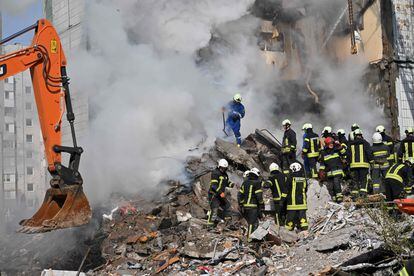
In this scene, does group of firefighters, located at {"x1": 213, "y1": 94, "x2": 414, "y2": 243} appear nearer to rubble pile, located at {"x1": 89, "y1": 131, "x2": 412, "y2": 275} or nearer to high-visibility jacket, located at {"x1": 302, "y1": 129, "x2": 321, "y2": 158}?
high-visibility jacket, located at {"x1": 302, "y1": 129, "x2": 321, "y2": 158}

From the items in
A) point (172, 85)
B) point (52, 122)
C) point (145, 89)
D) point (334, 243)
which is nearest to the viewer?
point (52, 122)

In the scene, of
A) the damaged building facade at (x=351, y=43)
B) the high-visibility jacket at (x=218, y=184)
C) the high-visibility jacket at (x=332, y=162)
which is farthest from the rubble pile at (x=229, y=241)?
the damaged building facade at (x=351, y=43)

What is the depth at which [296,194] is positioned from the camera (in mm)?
10516

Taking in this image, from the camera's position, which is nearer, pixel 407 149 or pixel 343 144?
pixel 407 149

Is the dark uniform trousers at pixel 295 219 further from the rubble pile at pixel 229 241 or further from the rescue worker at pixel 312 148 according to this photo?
the rescue worker at pixel 312 148

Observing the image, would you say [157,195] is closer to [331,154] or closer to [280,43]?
[331,154]

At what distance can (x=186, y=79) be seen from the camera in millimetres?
15492

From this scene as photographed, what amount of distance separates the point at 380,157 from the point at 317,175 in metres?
1.51

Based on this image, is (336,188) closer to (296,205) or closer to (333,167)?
(333,167)

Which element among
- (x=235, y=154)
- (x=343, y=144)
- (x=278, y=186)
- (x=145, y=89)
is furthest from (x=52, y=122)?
(x=343, y=144)

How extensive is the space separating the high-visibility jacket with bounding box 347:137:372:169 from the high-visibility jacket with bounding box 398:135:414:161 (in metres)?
1.15

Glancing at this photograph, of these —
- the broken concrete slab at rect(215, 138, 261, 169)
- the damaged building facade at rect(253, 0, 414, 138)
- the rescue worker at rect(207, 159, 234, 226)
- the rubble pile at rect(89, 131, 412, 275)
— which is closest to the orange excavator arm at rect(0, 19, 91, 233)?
the rubble pile at rect(89, 131, 412, 275)

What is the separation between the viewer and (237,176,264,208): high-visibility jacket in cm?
1046

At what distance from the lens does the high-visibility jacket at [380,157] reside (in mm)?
11617
